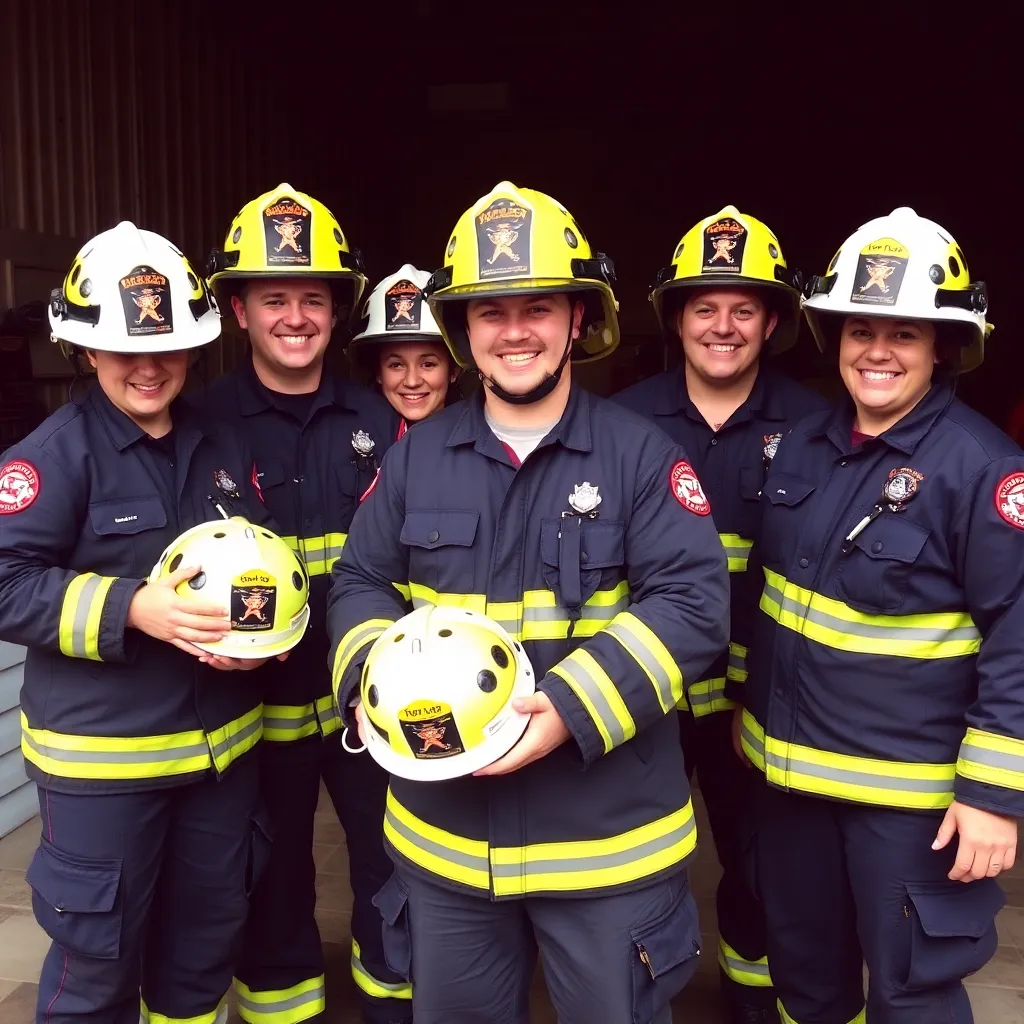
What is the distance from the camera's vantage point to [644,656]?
5.97 ft

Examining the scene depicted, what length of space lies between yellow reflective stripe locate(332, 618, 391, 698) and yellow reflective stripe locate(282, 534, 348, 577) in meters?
0.78

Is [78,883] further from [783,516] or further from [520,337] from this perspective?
[783,516]

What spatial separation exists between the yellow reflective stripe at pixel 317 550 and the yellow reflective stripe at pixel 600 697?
120 centimetres

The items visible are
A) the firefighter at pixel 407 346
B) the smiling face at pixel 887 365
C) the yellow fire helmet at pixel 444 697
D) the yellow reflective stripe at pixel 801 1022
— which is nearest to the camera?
the yellow fire helmet at pixel 444 697

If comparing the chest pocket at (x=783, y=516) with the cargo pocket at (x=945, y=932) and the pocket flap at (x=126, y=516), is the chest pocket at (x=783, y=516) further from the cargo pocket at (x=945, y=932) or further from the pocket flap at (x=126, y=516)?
the pocket flap at (x=126, y=516)

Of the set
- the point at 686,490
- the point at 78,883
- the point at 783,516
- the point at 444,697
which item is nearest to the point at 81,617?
the point at 78,883

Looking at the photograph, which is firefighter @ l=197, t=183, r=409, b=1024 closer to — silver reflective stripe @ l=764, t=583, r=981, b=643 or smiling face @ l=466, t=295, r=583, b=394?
smiling face @ l=466, t=295, r=583, b=394

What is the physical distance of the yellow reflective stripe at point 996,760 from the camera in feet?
6.51

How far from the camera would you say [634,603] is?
196cm

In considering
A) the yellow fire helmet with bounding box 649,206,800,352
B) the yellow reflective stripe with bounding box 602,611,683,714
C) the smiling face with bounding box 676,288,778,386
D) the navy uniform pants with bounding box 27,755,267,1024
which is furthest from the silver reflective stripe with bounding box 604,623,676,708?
the yellow fire helmet with bounding box 649,206,800,352

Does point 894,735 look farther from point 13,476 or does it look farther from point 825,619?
point 13,476

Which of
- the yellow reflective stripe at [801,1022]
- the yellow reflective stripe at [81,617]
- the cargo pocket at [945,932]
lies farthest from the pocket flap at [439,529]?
the yellow reflective stripe at [801,1022]

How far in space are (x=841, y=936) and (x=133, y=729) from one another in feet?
6.19

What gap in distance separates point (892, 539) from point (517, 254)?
1.08 m
